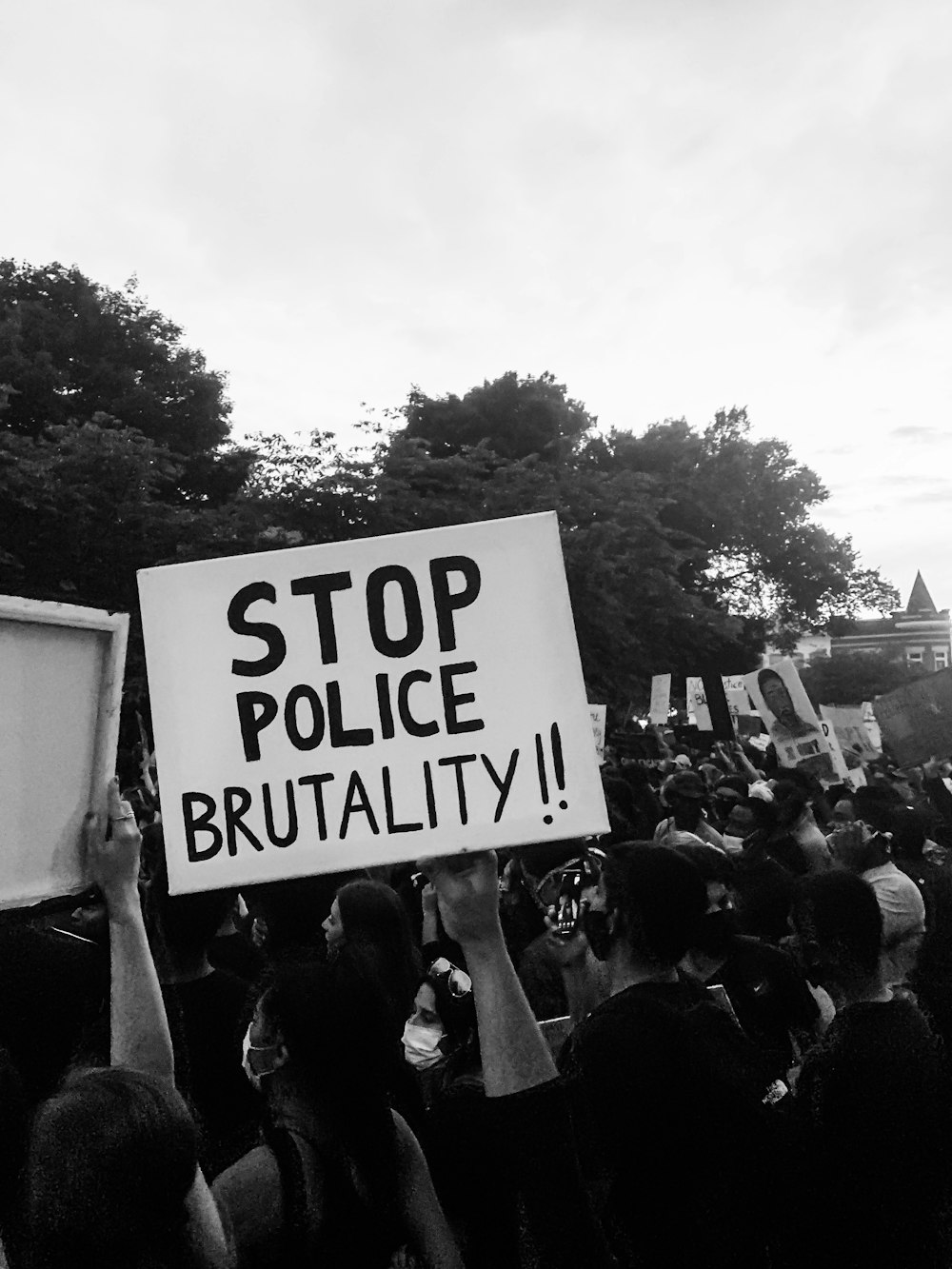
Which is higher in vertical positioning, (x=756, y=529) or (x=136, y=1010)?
(x=756, y=529)

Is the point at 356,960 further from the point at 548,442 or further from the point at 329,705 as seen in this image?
the point at 548,442

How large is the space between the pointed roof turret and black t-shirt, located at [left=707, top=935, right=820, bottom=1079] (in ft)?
382

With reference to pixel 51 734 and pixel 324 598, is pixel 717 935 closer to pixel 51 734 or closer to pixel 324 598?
pixel 324 598

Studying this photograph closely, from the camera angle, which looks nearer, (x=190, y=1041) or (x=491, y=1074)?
(x=491, y=1074)

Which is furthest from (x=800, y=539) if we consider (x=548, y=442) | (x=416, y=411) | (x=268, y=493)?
(x=268, y=493)

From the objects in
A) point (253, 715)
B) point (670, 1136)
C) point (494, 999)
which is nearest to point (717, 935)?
point (670, 1136)

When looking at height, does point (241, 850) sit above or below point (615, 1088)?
above

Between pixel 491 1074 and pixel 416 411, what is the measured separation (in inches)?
1121

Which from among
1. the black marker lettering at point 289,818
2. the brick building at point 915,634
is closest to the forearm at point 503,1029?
the black marker lettering at point 289,818

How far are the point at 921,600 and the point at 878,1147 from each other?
4660 inches

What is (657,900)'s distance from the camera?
252cm

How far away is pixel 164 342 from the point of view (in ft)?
70.5

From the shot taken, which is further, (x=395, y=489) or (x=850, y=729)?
(x=395, y=489)

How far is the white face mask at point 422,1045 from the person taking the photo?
118 inches
